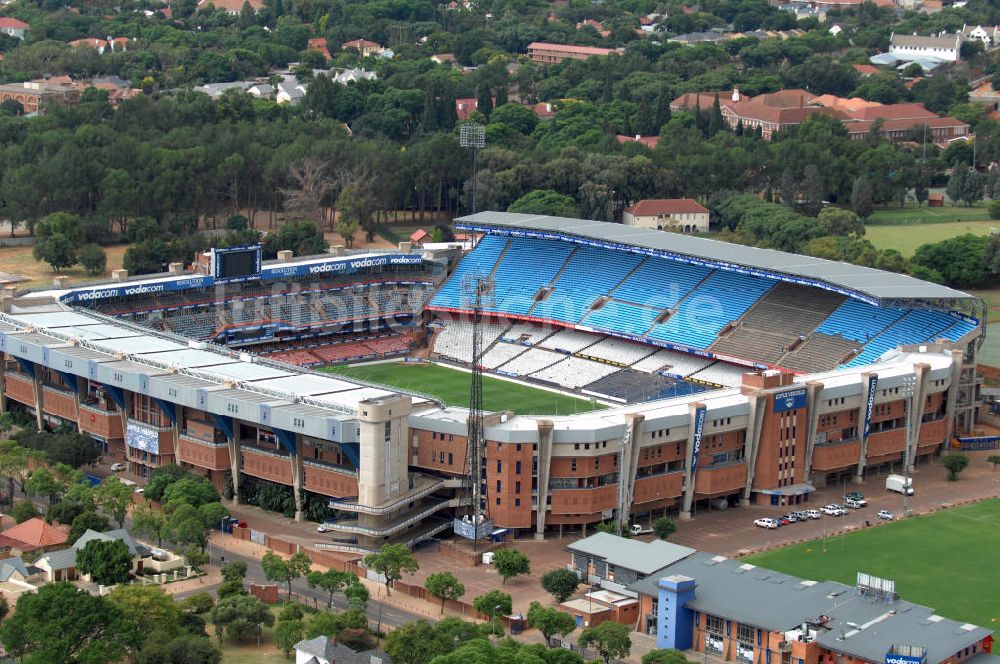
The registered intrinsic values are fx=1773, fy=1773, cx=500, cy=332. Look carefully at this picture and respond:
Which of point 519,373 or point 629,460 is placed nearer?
point 629,460

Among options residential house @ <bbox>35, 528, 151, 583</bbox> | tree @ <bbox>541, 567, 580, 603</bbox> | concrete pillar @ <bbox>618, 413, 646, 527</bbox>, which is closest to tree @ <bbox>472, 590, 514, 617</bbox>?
tree @ <bbox>541, 567, 580, 603</bbox>

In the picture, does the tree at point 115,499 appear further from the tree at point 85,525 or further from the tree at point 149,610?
the tree at point 149,610

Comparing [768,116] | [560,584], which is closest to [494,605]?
[560,584]

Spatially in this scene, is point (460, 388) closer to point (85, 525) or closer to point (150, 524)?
point (150, 524)

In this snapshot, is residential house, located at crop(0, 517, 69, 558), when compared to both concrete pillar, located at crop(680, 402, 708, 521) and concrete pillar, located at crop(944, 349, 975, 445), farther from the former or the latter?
concrete pillar, located at crop(944, 349, 975, 445)

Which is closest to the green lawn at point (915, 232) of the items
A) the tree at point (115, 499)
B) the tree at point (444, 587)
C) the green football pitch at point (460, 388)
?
the green football pitch at point (460, 388)

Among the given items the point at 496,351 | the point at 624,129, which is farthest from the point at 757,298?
the point at 624,129
